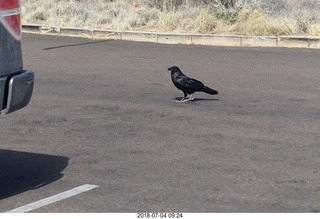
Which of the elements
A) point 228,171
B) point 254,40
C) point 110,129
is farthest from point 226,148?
point 254,40

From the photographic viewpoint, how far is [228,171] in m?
8.56

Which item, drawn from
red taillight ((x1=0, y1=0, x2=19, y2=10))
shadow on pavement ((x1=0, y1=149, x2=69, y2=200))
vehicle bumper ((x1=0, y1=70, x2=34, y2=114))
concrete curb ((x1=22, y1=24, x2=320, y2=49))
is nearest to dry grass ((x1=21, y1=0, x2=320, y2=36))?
concrete curb ((x1=22, y1=24, x2=320, y2=49))

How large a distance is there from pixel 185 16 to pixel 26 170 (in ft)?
44.4

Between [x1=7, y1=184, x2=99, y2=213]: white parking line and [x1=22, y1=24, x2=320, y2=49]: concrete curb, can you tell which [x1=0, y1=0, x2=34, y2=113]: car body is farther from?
[x1=22, y1=24, x2=320, y2=49]: concrete curb

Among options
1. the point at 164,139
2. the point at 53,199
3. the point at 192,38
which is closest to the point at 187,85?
the point at 164,139

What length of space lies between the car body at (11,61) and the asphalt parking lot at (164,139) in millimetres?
879

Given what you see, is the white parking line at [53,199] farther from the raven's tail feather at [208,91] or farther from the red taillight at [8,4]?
the raven's tail feather at [208,91]

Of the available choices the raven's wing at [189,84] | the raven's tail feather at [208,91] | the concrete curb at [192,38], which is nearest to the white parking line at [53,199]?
the raven's wing at [189,84]

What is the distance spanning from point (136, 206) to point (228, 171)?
4.94ft

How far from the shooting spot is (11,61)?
24.1 feet

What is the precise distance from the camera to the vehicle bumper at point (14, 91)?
23.7 ft

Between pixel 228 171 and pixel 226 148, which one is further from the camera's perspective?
pixel 226 148

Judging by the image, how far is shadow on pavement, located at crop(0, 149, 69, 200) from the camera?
26.6ft

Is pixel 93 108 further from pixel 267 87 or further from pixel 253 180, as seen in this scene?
pixel 253 180
